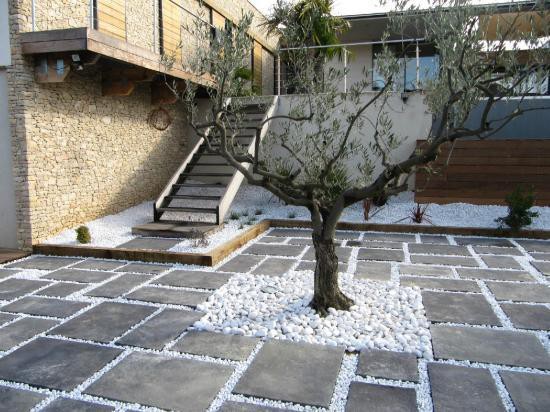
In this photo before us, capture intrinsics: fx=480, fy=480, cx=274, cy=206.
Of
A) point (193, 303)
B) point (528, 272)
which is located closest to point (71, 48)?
point (193, 303)

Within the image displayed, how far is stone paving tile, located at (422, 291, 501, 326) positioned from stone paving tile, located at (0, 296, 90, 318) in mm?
3260

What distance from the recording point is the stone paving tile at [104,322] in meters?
3.89

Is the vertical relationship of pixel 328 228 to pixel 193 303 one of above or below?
above

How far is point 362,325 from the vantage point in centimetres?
394

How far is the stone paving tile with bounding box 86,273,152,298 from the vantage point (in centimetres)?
496

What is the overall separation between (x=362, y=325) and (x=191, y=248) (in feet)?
11.2

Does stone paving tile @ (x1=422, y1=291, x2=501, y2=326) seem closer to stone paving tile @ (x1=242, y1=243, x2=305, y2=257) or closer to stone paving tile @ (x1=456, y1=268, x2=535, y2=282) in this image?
stone paving tile @ (x1=456, y1=268, x2=535, y2=282)

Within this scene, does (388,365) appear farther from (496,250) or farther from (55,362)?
(496,250)

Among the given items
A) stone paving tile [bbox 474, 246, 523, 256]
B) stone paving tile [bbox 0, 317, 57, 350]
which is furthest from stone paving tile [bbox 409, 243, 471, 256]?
stone paving tile [bbox 0, 317, 57, 350]

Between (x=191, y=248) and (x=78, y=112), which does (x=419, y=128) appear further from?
(x=78, y=112)

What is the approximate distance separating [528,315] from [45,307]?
14.5 feet

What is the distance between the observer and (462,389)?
298 centimetres

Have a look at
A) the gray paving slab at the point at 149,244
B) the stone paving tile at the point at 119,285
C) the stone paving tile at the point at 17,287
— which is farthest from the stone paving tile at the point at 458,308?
the stone paving tile at the point at 17,287

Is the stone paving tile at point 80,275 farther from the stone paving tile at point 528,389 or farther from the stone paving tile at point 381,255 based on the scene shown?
the stone paving tile at point 528,389
